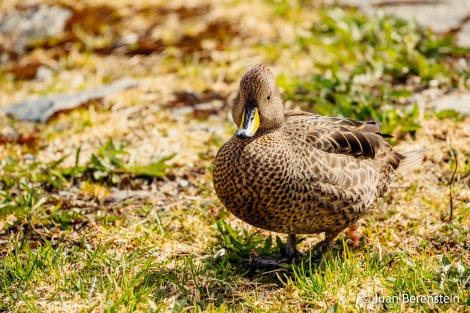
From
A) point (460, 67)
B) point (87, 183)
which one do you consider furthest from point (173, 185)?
point (460, 67)

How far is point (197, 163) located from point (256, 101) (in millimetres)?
1836

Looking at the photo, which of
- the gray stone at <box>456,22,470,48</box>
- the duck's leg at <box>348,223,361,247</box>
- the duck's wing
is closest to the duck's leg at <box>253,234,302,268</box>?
the duck's leg at <box>348,223,361,247</box>

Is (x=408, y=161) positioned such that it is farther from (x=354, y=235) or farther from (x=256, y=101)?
(x=256, y=101)

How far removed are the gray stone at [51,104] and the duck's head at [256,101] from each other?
126 inches

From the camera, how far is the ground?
379 centimetres

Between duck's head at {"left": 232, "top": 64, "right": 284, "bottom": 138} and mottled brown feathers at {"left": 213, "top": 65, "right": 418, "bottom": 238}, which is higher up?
duck's head at {"left": 232, "top": 64, "right": 284, "bottom": 138}

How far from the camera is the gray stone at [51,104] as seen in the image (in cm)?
664

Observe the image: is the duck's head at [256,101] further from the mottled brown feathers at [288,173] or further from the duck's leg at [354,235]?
the duck's leg at [354,235]

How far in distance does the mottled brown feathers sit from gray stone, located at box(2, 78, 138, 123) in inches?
125

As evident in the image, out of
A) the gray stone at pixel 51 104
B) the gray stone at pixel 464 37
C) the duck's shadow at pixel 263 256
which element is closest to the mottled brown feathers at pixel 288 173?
the duck's shadow at pixel 263 256

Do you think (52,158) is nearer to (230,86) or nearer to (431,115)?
(230,86)

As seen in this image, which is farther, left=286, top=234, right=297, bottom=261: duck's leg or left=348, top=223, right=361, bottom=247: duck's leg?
left=348, top=223, right=361, bottom=247: duck's leg

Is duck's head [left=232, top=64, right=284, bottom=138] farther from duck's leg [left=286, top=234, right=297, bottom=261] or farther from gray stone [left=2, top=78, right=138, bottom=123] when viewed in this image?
gray stone [left=2, top=78, right=138, bottom=123]

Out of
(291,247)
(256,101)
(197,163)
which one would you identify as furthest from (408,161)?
(197,163)
